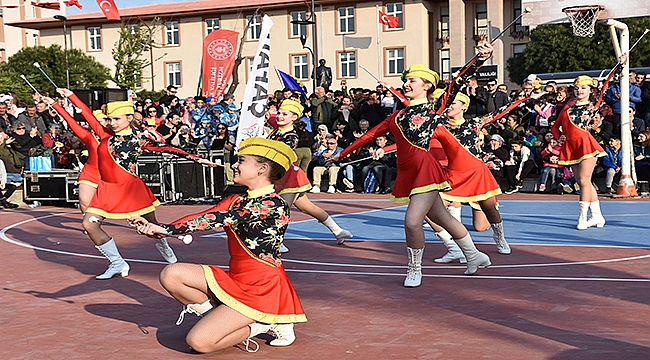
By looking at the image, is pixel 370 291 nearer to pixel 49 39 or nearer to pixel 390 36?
pixel 390 36

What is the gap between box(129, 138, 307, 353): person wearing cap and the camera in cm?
567

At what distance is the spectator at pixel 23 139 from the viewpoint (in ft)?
64.9

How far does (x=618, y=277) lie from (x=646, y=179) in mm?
9724

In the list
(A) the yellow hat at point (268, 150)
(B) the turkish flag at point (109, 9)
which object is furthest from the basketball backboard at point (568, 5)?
(B) the turkish flag at point (109, 9)

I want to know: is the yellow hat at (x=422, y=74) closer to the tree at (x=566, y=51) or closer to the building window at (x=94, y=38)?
the tree at (x=566, y=51)

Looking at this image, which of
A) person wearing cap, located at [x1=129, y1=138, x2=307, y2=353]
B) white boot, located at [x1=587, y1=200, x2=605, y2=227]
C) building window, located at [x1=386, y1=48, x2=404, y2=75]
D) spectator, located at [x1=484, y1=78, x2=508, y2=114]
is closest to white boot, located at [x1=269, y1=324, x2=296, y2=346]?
person wearing cap, located at [x1=129, y1=138, x2=307, y2=353]

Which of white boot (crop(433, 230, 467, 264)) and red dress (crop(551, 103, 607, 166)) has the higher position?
red dress (crop(551, 103, 607, 166))

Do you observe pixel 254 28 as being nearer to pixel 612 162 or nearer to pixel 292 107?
pixel 612 162

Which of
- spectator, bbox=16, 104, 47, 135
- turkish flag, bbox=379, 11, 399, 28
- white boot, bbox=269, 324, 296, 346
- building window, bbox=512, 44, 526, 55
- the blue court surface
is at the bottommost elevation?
the blue court surface

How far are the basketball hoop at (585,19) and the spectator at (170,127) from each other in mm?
9290

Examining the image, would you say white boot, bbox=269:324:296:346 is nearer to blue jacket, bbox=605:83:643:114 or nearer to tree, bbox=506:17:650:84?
blue jacket, bbox=605:83:643:114

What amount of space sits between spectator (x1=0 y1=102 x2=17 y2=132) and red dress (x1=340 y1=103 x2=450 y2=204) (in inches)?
545

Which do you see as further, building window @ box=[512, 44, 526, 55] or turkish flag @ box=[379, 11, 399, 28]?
building window @ box=[512, 44, 526, 55]

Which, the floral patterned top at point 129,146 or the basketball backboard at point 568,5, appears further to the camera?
the basketball backboard at point 568,5
